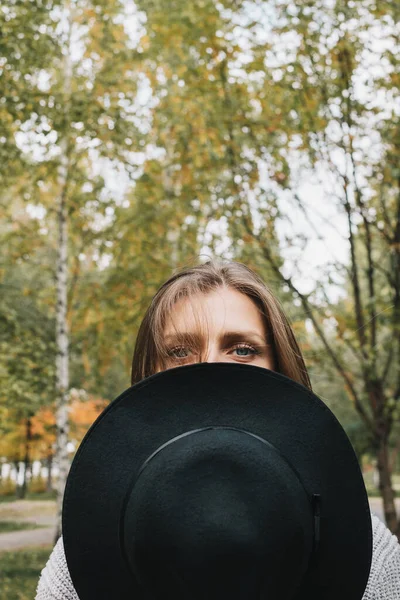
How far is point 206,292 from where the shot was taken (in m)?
1.78

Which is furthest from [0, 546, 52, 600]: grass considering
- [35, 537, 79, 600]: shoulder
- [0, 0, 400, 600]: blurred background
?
[35, 537, 79, 600]: shoulder

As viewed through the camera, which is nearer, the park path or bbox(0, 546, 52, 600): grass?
bbox(0, 546, 52, 600): grass

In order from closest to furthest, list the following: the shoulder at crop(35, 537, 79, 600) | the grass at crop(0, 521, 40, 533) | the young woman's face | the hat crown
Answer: the hat crown
the shoulder at crop(35, 537, 79, 600)
the young woman's face
the grass at crop(0, 521, 40, 533)

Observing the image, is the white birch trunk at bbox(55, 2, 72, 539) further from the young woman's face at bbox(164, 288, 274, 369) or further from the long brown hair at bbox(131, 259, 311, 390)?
the young woman's face at bbox(164, 288, 274, 369)

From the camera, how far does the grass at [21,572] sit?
28.8 ft

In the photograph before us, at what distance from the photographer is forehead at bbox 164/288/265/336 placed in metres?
1.67

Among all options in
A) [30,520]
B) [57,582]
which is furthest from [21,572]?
[57,582]

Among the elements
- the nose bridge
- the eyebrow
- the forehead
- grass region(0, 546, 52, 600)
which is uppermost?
the forehead

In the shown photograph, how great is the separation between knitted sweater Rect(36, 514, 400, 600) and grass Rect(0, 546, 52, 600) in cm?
763

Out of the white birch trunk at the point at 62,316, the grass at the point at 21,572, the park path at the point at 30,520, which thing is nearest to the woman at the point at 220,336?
the white birch trunk at the point at 62,316

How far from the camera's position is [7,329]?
7.46m

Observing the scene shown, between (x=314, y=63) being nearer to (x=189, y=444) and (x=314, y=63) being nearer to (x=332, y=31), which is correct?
(x=332, y=31)

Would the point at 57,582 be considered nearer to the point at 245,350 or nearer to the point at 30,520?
the point at 245,350

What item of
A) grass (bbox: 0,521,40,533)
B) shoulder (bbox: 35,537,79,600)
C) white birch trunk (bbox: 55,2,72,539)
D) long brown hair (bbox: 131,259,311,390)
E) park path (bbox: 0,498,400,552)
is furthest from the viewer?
grass (bbox: 0,521,40,533)
